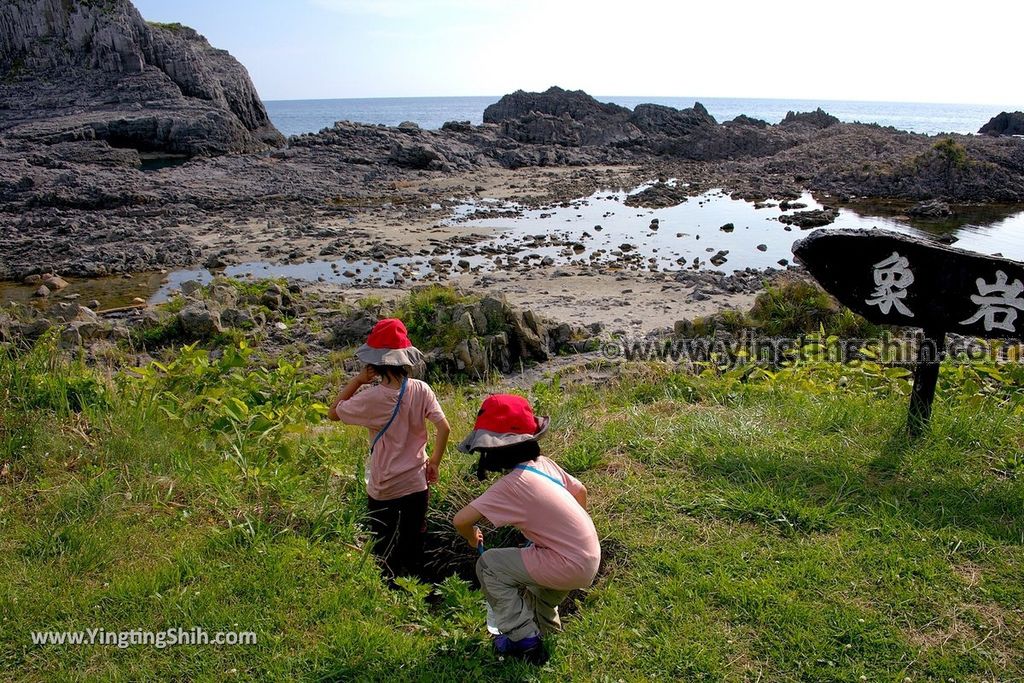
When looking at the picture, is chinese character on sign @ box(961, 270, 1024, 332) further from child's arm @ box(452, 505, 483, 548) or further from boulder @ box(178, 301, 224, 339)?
boulder @ box(178, 301, 224, 339)

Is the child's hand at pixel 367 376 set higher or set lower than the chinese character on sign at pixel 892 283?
lower

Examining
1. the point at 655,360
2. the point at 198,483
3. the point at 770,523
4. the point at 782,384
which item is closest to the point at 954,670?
the point at 770,523

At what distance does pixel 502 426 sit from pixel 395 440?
1275 millimetres

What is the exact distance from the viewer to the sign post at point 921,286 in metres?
4.16

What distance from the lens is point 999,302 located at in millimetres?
4160

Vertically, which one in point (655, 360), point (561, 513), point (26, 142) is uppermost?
point (26, 142)

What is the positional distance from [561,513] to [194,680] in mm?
1619

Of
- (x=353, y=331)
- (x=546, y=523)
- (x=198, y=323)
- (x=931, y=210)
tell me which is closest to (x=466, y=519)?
(x=546, y=523)

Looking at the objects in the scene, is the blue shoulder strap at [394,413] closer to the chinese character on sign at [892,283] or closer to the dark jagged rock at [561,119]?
the chinese character on sign at [892,283]

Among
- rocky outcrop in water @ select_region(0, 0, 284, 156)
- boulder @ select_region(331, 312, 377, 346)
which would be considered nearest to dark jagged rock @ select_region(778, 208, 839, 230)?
boulder @ select_region(331, 312, 377, 346)

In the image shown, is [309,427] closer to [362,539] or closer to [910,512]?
[362,539]

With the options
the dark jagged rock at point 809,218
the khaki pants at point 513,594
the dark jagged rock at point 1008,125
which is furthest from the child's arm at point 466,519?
the dark jagged rock at point 1008,125

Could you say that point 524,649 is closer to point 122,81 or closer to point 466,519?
point 466,519

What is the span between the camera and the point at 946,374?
573cm
